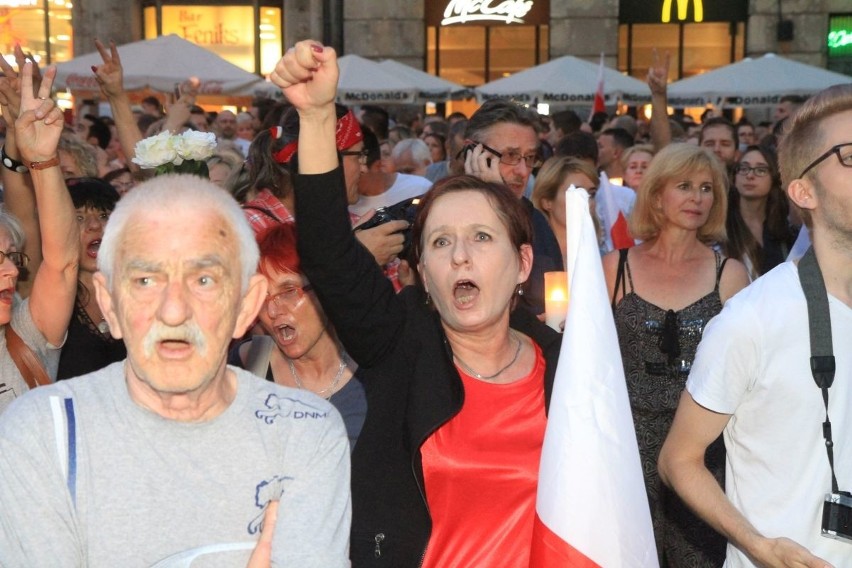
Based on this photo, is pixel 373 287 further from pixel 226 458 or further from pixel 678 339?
pixel 678 339

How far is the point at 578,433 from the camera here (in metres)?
3.11

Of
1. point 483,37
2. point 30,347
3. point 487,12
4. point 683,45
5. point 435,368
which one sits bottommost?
point 30,347

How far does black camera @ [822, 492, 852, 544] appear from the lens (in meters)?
3.26

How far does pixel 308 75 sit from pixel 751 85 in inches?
631

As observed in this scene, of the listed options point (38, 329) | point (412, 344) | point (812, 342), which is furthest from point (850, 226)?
point (38, 329)

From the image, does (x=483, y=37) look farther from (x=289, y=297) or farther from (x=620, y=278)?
(x=289, y=297)

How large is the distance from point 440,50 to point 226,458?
25644mm

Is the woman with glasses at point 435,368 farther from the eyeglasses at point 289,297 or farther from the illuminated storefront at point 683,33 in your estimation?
the illuminated storefront at point 683,33

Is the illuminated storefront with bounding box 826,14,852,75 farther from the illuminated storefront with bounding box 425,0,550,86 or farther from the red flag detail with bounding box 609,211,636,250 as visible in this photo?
the red flag detail with bounding box 609,211,636,250

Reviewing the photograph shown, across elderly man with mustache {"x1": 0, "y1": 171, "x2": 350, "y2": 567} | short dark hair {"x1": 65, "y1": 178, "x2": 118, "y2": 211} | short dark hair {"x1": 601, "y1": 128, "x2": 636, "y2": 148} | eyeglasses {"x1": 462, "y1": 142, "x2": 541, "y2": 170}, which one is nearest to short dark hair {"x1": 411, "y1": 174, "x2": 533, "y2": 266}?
elderly man with mustache {"x1": 0, "y1": 171, "x2": 350, "y2": 567}

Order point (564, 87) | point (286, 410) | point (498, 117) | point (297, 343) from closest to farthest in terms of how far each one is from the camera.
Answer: point (286, 410) < point (297, 343) < point (498, 117) < point (564, 87)

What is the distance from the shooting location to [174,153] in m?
4.86

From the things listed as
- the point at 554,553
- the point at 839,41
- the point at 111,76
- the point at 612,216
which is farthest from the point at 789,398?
the point at 839,41

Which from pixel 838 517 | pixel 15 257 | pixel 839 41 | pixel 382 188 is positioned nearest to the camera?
pixel 838 517
